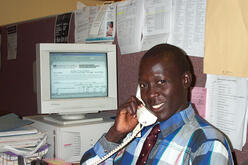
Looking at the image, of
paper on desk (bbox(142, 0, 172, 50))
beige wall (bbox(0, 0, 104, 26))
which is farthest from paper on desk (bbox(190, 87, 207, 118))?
beige wall (bbox(0, 0, 104, 26))

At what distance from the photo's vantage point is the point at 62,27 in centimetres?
165

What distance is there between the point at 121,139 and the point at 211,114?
304 millimetres

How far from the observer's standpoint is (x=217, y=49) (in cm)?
93

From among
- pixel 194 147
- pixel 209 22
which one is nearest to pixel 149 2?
pixel 209 22

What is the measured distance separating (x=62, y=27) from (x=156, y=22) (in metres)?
0.69

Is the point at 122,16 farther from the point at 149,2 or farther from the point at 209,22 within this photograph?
the point at 209,22

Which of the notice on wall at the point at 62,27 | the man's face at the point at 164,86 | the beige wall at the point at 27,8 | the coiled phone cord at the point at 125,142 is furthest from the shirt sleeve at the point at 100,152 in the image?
the beige wall at the point at 27,8

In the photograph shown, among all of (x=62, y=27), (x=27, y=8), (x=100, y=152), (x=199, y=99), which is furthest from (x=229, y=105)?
(x=27, y=8)

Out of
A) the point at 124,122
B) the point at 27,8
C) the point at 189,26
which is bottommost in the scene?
the point at 124,122

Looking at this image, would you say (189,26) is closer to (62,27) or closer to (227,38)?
(227,38)

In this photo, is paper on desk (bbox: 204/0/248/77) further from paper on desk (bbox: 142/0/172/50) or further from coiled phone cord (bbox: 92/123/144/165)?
coiled phone cord (bbox: 92/123/144/165)

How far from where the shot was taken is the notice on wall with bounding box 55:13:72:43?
1.62 m

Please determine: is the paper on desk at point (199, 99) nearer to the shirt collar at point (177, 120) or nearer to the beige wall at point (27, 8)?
the shirt collar at point (177, 120)

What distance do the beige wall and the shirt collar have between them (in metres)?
2.55
